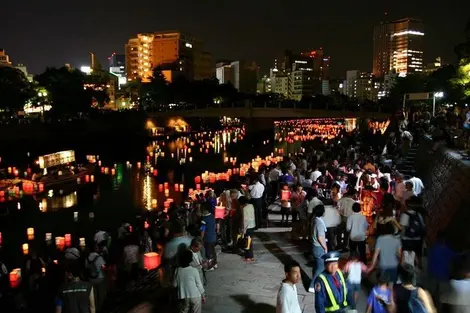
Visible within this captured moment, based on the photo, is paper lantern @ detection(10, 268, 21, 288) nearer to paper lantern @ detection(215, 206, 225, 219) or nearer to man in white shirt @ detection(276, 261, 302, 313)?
paper lantern @ detection(215, 206, 225, 219)

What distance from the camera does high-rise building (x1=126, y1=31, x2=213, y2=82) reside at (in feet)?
470

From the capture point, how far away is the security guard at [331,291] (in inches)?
225

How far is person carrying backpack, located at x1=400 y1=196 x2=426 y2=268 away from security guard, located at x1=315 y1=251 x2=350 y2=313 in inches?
125

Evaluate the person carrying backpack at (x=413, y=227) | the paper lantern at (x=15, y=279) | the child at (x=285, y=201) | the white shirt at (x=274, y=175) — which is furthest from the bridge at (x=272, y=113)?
the person carrying backpack at (x=413, y=227)

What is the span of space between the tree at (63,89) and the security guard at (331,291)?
203 feet

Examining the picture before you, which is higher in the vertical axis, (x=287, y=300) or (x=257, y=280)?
(x=287, y=300)

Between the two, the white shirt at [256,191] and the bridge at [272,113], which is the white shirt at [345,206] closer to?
the white shirt at [256,191]

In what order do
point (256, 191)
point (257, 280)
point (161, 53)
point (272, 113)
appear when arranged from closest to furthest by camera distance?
point (257, 280), point (256, 191), point (272, 113), point (161, 53)

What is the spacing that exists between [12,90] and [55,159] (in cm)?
2453

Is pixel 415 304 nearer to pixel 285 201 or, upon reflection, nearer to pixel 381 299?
pixel 381 299

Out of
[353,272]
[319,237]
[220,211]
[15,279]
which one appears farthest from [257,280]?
[15,279]

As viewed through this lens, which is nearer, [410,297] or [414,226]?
[410,297]

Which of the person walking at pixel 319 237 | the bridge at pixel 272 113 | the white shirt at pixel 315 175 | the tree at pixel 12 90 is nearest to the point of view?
the person walking at pixel 319 237

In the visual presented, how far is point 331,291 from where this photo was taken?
5.72m
